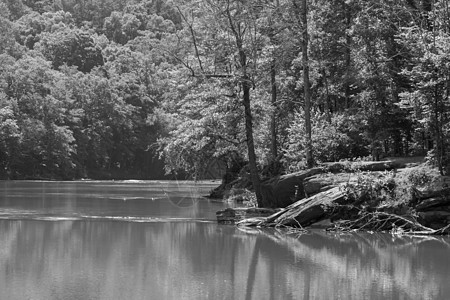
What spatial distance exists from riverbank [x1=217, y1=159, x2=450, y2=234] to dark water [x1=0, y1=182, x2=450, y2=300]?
102 centimetres

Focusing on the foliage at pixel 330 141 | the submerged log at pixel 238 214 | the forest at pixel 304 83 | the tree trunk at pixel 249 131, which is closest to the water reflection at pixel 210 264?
the submerged log at pixel 238 214

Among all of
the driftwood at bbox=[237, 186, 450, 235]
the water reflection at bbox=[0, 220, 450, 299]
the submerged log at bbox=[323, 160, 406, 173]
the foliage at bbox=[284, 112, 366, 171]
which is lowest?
the water reflection at bbox=[0, 220, 450, 299]


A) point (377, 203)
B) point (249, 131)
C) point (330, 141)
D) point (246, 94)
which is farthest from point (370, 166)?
point (246, 94)

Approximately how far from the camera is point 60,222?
87.4ft

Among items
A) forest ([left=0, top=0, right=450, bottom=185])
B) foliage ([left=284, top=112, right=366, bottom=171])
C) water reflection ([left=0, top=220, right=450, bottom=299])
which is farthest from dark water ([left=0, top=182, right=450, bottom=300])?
foliage ([left=284, top=112, right=366, bottom=171])

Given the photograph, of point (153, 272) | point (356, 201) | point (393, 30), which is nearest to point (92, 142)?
point (393, 30)

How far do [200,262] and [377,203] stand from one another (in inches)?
350

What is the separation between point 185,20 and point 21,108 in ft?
189

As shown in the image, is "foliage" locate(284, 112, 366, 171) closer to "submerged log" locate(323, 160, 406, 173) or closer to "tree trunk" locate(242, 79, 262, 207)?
"tree trunk" locate(242, 79, 262, 207)

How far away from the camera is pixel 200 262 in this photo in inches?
704

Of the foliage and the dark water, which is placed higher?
the foliage

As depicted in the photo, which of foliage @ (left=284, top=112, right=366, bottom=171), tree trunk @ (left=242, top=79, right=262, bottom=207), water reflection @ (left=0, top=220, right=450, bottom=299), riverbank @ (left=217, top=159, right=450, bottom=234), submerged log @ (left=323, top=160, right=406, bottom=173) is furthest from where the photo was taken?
foliage @ (left=284, top=112, right=366, bottom=171)

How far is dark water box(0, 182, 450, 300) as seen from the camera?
45.5 feet

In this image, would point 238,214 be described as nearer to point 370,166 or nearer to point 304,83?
point 370,166
